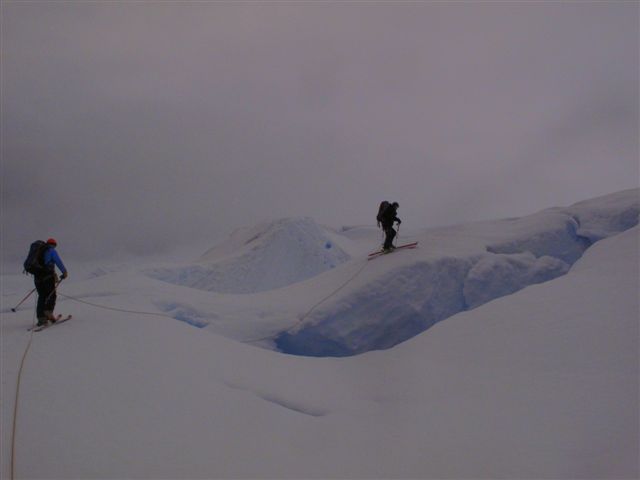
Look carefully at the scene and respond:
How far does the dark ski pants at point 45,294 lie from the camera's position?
5809 millimetres

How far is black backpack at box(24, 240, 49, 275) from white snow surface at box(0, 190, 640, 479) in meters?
0.78

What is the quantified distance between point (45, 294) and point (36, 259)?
1.68ft

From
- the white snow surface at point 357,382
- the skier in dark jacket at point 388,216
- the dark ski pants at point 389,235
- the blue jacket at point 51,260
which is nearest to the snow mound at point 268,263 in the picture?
the white snow surface at point 357,382

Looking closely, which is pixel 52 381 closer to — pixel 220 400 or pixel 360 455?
pixel 220 400

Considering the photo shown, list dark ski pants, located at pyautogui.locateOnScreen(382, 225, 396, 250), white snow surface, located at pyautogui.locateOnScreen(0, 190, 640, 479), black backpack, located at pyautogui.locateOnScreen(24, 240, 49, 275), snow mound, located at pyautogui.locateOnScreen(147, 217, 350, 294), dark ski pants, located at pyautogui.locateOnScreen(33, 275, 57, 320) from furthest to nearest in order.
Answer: snow mound, located at pyautogui.locateOnScreen(147, 217, 350, 294), dark ski pants, located at pyautogui.locateOnScreen(382, 225, 396, 250), black backpack, located at pyautogui.locateOnScreen(24, 240, 49, 275), dark ski pants, located at pyautogui.locateOnScreen(33, 275, 57, 320), white snow surface, located at pyautogui.locateOnScreen(0, 190, 640, 479)

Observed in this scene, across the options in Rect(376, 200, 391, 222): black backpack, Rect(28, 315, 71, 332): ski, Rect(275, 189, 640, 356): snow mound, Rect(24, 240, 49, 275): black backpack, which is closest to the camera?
Rect(28, 315, 71, 332): ski

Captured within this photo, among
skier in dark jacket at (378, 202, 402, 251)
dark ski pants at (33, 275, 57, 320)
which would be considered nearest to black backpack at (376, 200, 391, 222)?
skier in dark jacket at (378, 202, 402, 251)

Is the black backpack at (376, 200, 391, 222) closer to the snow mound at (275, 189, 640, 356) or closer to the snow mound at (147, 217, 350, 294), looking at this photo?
the snow mound at (275, 189, 640, 356)

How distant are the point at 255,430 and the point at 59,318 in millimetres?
3889

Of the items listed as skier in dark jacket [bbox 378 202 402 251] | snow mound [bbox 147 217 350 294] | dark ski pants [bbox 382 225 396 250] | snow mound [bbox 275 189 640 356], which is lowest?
snow mound [bbox 147 217 350 294]

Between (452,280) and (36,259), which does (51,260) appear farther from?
(452,280)

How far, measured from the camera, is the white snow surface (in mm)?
3256

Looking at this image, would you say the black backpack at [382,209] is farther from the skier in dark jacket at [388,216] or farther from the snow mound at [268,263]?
the snow mound at [268,263]

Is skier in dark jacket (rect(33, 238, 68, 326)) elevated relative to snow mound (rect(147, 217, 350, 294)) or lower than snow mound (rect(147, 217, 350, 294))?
elevated
